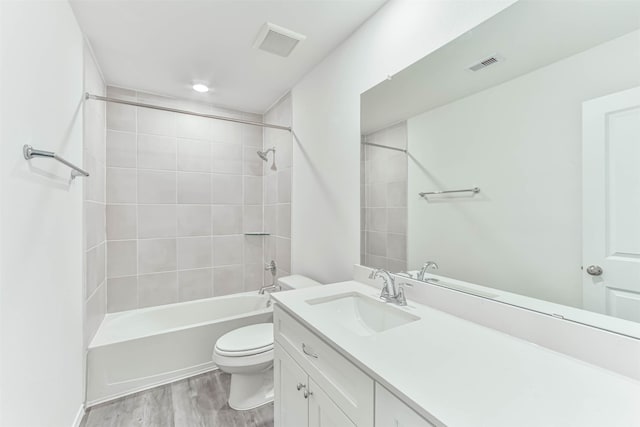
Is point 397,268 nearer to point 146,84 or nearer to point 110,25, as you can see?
point 110,25

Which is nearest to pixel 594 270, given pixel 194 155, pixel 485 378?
pixel 485 378

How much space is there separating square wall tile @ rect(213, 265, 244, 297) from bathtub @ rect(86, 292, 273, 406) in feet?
1.24

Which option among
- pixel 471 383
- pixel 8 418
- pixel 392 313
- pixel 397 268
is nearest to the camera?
pixel 471 383

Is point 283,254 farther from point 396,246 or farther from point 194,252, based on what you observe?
point 396,246

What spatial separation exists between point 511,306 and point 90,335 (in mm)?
2541

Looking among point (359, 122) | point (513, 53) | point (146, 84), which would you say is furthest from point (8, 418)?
point (146, 84)

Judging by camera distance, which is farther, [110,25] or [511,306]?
[110,25]

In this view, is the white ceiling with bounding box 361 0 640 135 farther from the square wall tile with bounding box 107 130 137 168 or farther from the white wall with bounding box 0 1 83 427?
the square wall tile with bounding box 107 130 137 168


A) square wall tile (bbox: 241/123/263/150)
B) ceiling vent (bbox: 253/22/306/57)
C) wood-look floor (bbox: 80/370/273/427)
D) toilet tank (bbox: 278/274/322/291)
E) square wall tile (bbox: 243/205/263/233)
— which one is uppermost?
ceiling vent (bbox: 253/22/306/57)

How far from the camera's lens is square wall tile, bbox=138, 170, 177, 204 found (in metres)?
2.60

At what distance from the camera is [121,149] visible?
8.21ft

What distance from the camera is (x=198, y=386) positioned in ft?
6.79

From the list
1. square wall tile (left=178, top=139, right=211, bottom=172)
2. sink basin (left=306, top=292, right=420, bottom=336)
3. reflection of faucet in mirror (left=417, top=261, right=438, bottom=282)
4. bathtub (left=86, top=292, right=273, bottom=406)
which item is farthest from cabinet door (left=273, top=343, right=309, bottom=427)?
square wall tile (left=178, top=139, right=211, bottom=172)

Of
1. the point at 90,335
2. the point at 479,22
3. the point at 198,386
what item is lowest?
the point at 198,386
